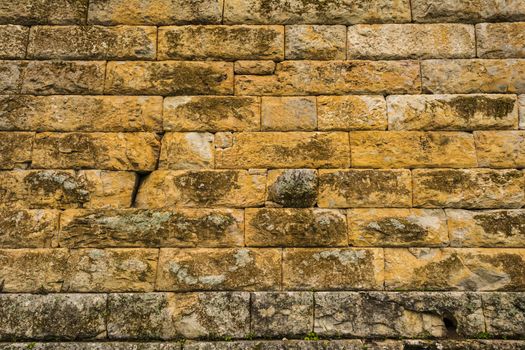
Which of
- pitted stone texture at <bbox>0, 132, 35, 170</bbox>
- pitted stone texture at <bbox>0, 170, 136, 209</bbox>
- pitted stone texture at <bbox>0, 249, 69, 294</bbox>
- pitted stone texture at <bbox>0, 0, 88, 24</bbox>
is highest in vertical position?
pitted stone texture at <bbox>0, 0, 88, 24</bbox>

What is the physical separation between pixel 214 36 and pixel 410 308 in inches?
127

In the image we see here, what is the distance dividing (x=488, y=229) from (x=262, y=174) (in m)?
2.17

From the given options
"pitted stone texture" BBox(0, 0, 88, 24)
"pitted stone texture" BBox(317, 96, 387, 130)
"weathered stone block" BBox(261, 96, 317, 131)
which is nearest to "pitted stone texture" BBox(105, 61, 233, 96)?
"weathered stone block" BBox(261, 96, 317, 131)

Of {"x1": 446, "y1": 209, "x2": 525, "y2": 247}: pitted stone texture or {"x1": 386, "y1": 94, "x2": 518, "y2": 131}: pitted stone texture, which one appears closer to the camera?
{"x1": 446, "y1": 209, "x2": 525, "y2": 247}: pitted stone texture

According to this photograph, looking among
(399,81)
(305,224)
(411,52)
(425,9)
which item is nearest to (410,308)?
(305,224)

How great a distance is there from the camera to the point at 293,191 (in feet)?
13.9

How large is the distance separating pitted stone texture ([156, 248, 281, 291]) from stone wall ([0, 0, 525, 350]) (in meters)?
0.01

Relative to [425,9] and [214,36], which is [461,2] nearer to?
[425,9]

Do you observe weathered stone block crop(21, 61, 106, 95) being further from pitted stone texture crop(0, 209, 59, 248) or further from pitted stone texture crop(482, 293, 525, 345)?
pitted stone texture crop(482, 293, 525, 345)

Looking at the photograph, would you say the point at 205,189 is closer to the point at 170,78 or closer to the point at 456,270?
→ the point at 170,78

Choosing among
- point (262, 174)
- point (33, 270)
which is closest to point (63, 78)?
point (33, 270)

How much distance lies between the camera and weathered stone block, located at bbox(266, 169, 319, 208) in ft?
13.9

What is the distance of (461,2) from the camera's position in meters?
4.66

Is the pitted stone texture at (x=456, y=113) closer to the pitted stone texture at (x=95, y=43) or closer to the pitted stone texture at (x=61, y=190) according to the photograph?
the pitted stone texture at (x=95, y=43)
